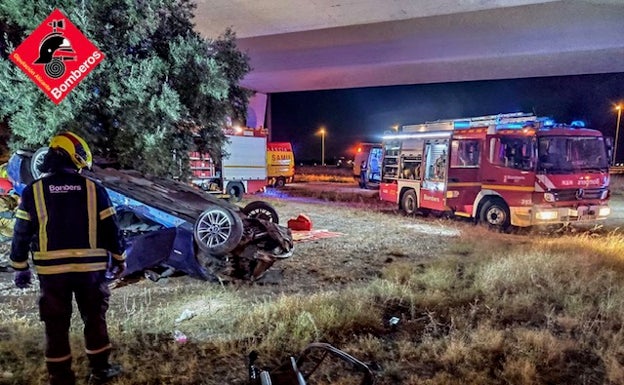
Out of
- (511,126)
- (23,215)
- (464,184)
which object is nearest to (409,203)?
(464,184)

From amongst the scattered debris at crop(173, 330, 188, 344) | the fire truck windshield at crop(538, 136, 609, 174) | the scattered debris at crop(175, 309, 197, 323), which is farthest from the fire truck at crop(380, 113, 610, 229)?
the scattered debris at crop(173, 330, 188, 344)

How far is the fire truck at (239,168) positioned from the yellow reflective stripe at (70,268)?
12064 millimetres

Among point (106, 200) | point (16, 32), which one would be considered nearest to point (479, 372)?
point (106, 200)

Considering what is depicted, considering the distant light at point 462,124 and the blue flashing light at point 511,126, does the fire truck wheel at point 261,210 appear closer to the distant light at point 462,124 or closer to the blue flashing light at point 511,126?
the blue flashing light at point 511,126

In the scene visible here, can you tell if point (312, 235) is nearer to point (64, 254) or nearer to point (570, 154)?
point (570, 154)

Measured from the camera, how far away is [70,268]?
9.71ft

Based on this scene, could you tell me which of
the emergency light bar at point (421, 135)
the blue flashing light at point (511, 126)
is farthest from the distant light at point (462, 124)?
the blue flashing light at point (511, 126)

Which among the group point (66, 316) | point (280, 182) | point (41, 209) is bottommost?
point (66, 316)

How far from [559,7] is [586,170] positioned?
6462 millimetres

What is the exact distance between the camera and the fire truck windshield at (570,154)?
31.7 feet

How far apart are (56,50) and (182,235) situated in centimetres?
370

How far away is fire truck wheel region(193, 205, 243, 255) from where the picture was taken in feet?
15.8

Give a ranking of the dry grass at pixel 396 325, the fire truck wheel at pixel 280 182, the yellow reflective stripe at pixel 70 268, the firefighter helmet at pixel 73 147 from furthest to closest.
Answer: the fire truck wheel at pixel 280 182 < the dry grass at pixel 396 325 < the firefighter helmet at pixel 73 147 < the yellow reflective stripe at pixel 70 268

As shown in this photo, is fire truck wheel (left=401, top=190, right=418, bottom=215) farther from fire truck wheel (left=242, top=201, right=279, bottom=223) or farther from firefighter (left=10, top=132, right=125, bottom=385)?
firefighter (left=10, top=132, right=125, bottom=385)
